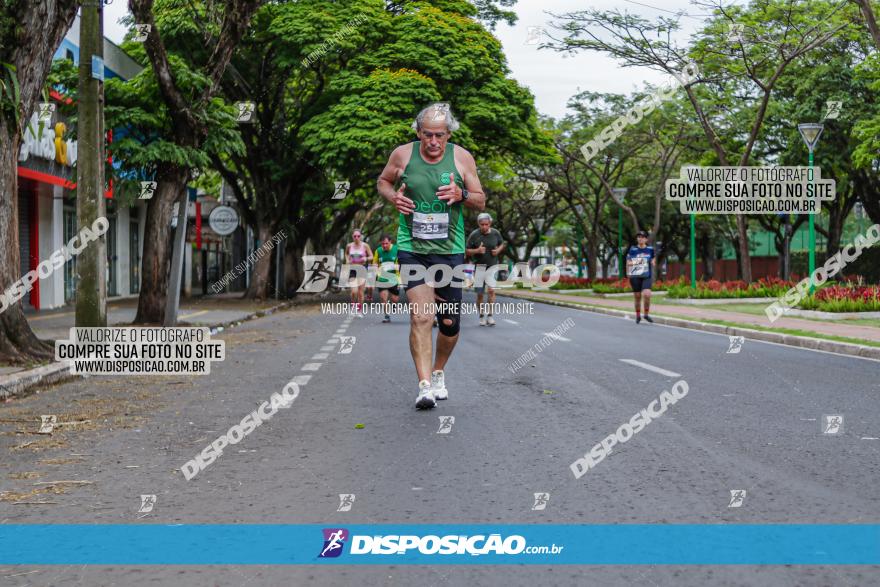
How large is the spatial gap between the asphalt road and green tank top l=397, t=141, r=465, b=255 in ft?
4.16

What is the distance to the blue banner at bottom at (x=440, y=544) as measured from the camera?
3.60 meters

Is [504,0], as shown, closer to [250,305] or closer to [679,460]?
[250,305]

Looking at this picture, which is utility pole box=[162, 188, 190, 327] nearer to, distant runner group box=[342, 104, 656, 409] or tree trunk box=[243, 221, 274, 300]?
distant runner group box=[342, 104, 656, 409]

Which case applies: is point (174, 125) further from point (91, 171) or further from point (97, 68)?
point (91, 171)

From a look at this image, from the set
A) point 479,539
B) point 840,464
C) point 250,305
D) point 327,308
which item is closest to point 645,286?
point 327,308

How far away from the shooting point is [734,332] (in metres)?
16.3

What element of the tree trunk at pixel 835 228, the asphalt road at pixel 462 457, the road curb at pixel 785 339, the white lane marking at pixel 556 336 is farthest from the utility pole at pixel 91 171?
the tree trunk at pixel 835 228

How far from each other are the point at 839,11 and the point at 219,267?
3422 centimetres

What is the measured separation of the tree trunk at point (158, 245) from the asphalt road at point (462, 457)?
6631 millimetres

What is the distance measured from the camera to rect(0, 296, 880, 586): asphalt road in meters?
3.52

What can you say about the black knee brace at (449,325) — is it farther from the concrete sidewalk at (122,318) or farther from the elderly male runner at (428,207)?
the concrete sidewalk at (122,318)

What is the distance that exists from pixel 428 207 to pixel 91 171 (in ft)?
21.4

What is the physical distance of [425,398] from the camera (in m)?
7.08

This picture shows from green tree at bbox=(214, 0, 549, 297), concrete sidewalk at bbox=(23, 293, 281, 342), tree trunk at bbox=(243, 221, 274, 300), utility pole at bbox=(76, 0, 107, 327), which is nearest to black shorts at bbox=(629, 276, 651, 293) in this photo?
concrete sidewalk at bbox=(23, 293, 281, 342)
